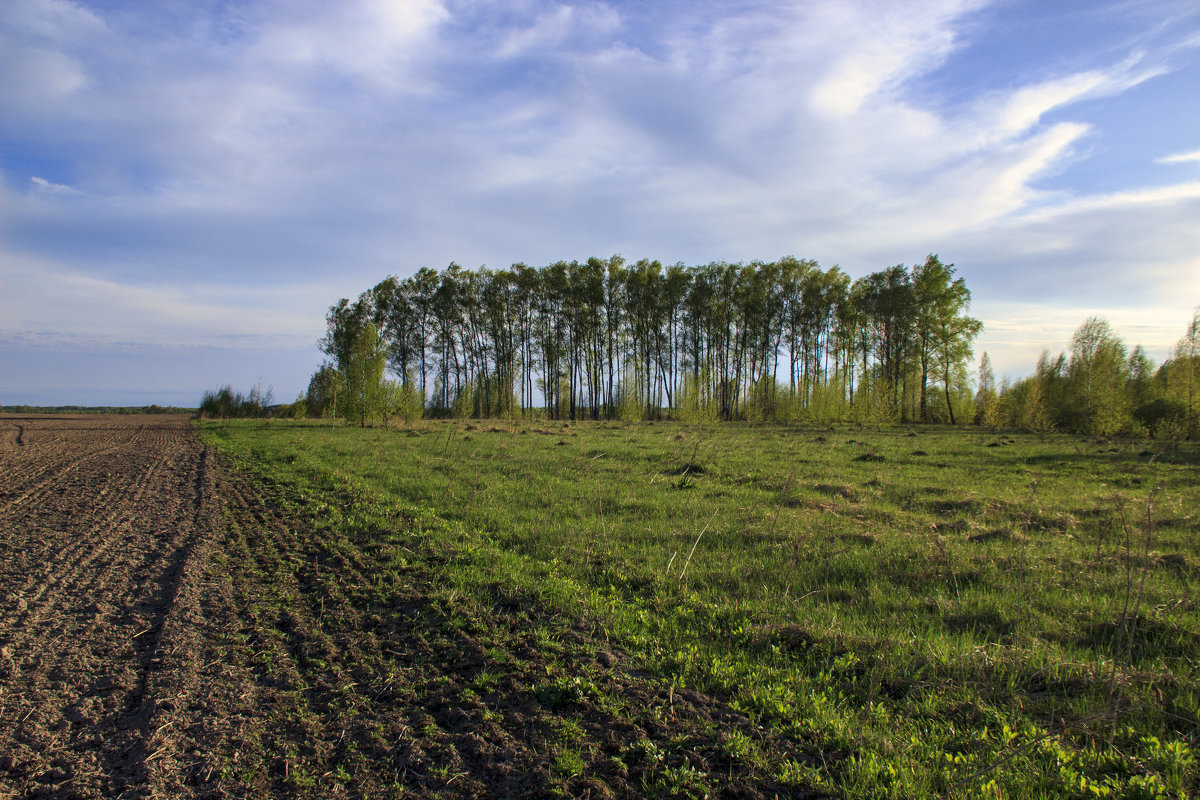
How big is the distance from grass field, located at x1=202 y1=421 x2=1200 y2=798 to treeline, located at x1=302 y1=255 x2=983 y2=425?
33.0m

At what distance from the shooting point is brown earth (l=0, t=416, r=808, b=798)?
3008mm

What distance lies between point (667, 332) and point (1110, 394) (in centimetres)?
3369

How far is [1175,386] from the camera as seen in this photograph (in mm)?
28250

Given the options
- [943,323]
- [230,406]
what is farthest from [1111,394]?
[230,406]

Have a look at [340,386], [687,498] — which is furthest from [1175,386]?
[340,386]

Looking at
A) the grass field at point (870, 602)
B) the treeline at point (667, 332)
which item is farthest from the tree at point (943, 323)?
the grass field at point (870, 602)

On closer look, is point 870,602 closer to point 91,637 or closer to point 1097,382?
point 91,637

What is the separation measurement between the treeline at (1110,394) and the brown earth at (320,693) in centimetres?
3125

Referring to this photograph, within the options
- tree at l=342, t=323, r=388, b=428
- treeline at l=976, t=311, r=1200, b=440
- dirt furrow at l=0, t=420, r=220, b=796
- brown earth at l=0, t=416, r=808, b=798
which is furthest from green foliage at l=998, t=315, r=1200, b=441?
tree at l=342, t=323, r=388, b=428

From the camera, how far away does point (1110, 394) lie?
28.8m

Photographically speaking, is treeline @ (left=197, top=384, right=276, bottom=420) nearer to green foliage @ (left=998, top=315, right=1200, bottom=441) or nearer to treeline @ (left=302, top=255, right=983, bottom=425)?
treeline @ (left=302, top=255, right=983, bottom=425)

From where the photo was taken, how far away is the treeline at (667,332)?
4566cm

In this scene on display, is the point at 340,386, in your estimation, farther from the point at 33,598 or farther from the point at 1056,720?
the point at 1056,720

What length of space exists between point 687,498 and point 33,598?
9.20 metres
